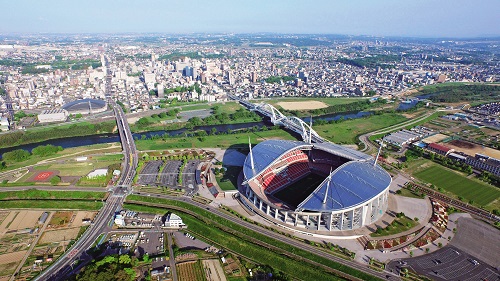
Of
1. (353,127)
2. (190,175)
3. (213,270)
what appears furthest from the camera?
(353,127)

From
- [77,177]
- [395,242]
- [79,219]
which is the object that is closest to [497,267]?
[395,242]

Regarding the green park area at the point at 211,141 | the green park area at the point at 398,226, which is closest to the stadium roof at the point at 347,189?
the green park area at the point at 398,226

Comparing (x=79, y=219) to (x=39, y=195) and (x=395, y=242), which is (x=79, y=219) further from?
(x=395, y=242)

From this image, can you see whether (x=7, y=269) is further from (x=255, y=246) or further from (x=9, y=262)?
(x=255, y=246)

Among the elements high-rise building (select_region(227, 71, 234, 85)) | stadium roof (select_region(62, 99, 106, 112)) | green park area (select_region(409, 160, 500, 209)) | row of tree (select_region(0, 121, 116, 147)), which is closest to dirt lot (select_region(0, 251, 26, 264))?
row of tree (select_region(0, 121, 116, 147))

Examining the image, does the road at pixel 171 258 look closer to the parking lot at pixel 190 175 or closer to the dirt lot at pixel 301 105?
the parking lot at pixel 190 175

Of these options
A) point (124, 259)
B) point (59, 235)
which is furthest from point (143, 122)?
point (124, 259)

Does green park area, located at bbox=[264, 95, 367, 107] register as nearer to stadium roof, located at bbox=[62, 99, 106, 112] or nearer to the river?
the river
